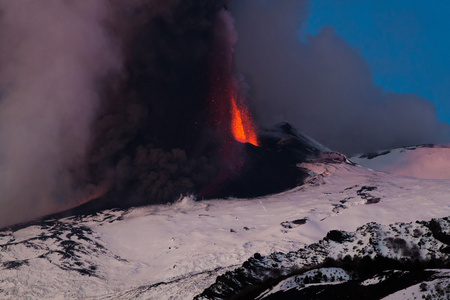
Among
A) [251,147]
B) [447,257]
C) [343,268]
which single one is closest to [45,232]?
[251,147]

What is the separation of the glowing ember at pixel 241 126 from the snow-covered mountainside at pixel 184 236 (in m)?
22.8

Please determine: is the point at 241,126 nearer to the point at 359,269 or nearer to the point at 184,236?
the point at 184,236

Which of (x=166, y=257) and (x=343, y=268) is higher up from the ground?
(x=343, y=268)

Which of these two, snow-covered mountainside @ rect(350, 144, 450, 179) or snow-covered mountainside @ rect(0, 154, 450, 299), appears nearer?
snow-covered mountainside @ rect(0, 154, 450, 299)

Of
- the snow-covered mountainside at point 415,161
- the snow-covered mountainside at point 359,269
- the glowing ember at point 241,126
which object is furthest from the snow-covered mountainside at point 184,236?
the snow-covered mountainside at point 415,161

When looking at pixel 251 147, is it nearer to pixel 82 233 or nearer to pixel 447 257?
pixel 82 233

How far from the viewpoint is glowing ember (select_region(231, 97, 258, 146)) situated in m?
108

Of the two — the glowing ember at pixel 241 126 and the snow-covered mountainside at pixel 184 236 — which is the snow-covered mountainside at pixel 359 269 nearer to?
the snow-covered mountainside at pixel 184 236

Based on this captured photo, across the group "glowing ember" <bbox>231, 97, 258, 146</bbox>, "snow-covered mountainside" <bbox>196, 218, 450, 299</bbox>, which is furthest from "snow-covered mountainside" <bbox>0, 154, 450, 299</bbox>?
"glowing ember" <bbox>231, 97, 258, 146</bbox>

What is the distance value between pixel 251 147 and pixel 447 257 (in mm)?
77742

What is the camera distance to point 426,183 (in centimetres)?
8219

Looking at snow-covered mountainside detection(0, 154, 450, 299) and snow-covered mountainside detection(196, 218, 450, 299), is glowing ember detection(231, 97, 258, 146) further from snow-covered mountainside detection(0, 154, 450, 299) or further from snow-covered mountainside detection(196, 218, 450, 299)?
snow-covered mountainside detection(196, 218, 450, 299)

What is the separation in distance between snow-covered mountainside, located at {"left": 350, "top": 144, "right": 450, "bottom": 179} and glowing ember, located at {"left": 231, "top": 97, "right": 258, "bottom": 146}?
33619 millimetres

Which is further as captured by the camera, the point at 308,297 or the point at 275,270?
the point at 275,270
